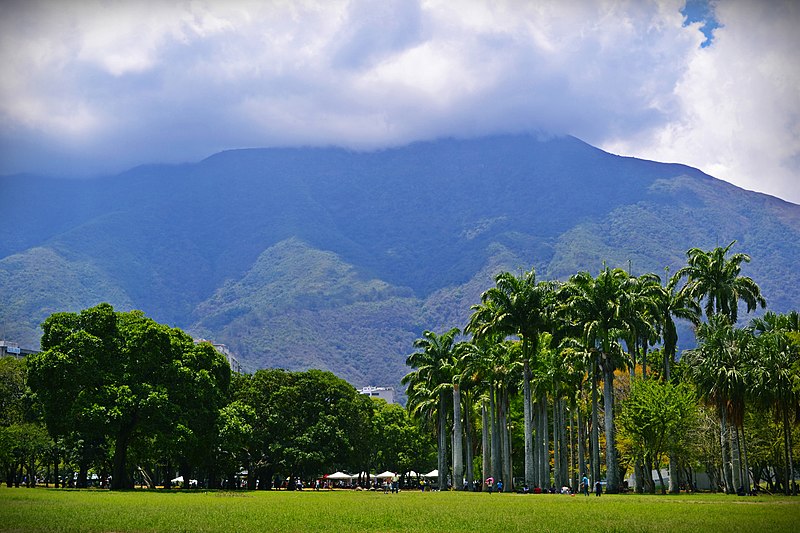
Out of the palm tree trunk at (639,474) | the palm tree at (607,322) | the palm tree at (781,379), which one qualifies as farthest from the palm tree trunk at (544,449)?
the palm tree at (781,379)

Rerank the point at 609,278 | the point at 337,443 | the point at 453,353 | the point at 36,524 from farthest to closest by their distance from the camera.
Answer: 1. the point at 337,443
2. the point at 453,353
3. the point at 609,278
4. the point at 36,524

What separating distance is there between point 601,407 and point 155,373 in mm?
49284

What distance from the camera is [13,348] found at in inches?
7475

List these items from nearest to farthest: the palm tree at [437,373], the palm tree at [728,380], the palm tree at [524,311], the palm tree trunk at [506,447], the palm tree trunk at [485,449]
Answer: the palm tree at [728,380] → the palm tree at [524,311] → the palm tree trunk at [506,447] → the palm tree trunk at [485,449] → the palm tree at [437,373]

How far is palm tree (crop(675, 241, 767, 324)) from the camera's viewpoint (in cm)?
7788

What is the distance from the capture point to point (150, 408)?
70250 millimetres

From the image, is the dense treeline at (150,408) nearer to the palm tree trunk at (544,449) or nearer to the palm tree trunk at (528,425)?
the palm tree trunk at (528,425)

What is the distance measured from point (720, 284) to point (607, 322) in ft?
48.0

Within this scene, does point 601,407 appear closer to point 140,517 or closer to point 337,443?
point 337,443

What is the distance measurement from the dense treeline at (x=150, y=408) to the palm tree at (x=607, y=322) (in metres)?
33.5

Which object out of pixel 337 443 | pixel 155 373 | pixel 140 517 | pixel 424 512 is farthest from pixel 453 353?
pixel 140 517

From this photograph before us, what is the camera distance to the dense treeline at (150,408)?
68.9 meters

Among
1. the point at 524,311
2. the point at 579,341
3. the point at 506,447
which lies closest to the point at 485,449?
the point at 506,447

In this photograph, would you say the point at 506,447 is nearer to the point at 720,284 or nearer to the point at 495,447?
the point at 495,447
